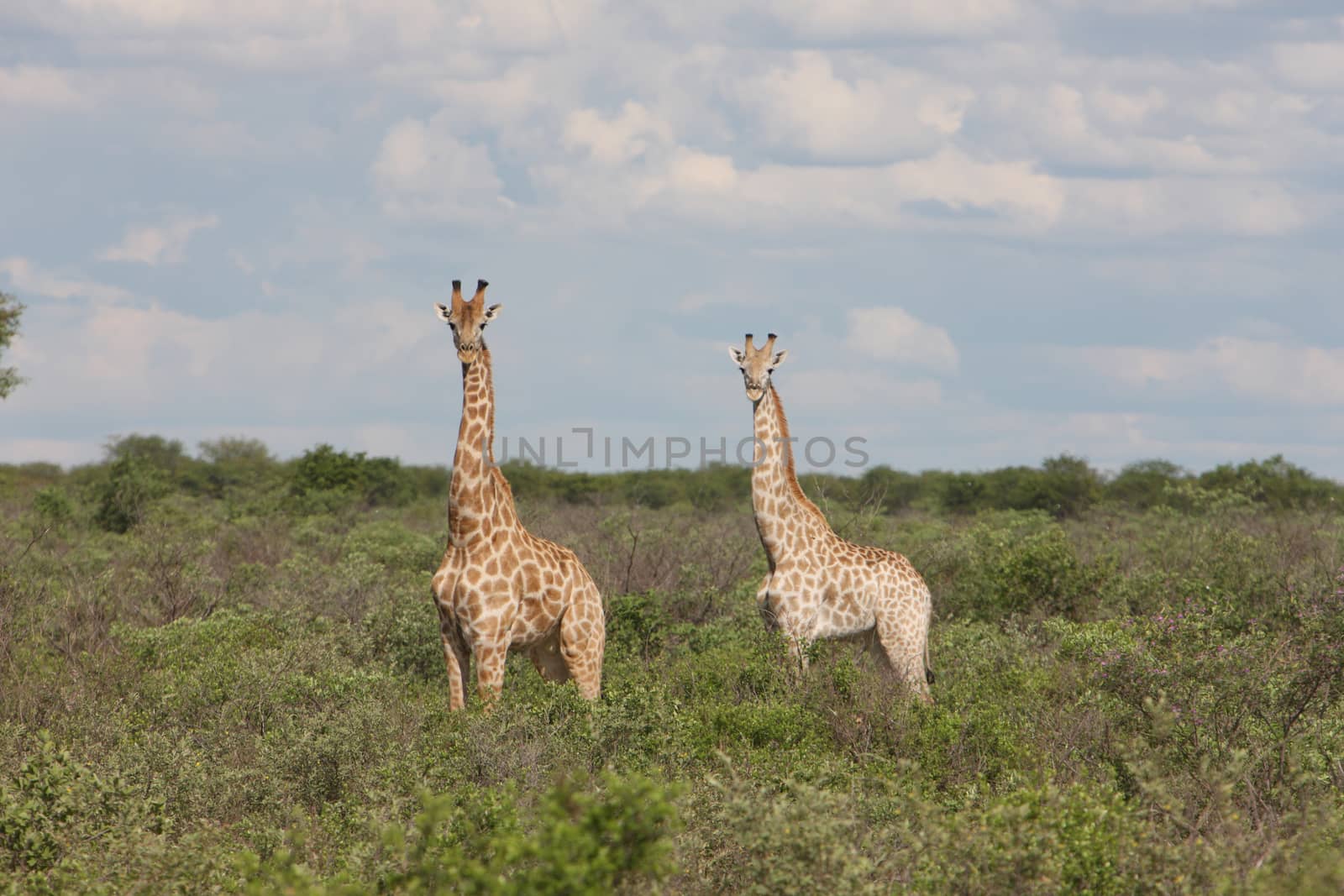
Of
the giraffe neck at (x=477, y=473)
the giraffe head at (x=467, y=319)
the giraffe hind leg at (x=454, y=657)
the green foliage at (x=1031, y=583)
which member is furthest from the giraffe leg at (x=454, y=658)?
the green foliage at (x=1031, y=583)

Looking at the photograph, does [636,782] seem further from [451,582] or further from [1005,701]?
[1005,701]

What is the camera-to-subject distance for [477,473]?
944 cm

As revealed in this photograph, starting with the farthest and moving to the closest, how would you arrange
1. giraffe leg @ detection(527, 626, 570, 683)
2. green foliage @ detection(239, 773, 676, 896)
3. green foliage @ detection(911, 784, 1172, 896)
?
giraffe leg @ detection(527, 626, 570, 683) → green foliage @ detection(911, 784, 1172, 896) → green foliage @ detection(239, 773, 676, 896)

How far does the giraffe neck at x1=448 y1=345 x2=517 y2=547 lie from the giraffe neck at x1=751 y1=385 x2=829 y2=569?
7.28 feet

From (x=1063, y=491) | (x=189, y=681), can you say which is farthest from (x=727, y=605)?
(x=1063, y=491)

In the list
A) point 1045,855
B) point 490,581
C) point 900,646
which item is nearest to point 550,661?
point 490,581

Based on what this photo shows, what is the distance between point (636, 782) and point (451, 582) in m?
4.55

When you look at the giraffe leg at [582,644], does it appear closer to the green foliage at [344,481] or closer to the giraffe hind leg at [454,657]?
the giraffe hind leg at [454,657]

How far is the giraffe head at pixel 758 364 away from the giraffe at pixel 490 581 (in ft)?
7.00

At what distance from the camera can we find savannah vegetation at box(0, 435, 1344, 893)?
5.43 meters

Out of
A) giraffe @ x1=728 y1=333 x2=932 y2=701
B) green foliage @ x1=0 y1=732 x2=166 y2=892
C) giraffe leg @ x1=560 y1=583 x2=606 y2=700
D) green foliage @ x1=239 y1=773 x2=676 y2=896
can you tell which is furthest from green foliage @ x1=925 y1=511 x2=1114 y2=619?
green foliage @ x1=239 y1=773 x2=676 y2=896

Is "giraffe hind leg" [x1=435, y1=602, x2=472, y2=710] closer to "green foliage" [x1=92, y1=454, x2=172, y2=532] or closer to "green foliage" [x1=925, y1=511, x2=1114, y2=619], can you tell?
"green foliage" [x1=925, y1=511, x2=1114, y2=619]

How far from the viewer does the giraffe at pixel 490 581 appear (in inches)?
353

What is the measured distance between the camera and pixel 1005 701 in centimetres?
938
